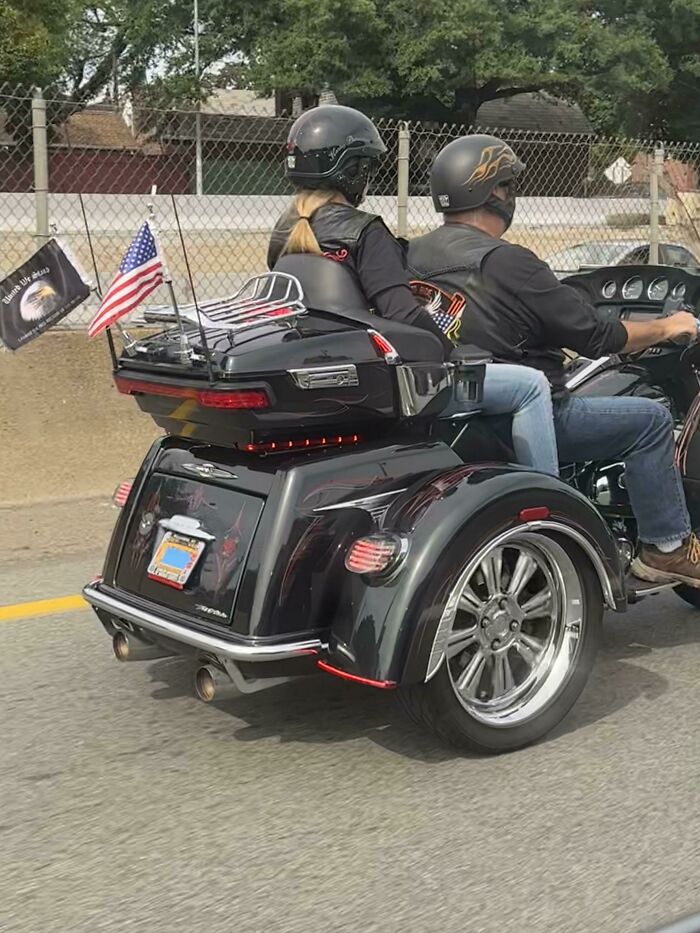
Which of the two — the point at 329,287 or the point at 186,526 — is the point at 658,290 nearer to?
the point at 329,287

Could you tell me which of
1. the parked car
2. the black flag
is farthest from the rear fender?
the parked car

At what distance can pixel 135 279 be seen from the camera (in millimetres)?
3475

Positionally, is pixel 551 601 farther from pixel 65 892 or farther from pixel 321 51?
pixel 321 51

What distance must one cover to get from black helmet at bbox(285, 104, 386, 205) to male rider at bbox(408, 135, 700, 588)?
0.39 meters

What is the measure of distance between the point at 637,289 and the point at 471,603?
1.90 meters

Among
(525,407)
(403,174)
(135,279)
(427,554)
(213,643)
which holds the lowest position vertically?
(213,643)

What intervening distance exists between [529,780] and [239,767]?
848 millimetres

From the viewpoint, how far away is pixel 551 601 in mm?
3727

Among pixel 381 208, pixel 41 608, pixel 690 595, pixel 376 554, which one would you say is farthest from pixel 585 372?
pixel 381 208

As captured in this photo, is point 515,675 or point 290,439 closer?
point 290,439

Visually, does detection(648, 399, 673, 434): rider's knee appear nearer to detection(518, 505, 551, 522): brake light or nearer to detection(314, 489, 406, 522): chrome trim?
detection(518, 505, 551, 522): brake light

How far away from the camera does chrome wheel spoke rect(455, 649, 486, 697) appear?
3531 millimetres

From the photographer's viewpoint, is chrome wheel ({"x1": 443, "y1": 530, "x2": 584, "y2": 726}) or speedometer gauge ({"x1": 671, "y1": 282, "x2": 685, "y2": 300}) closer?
chrome wheel ({"x1": 443, "y1": 530, "x2": 584, "y2": 726})

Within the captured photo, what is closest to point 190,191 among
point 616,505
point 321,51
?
point 321,51
